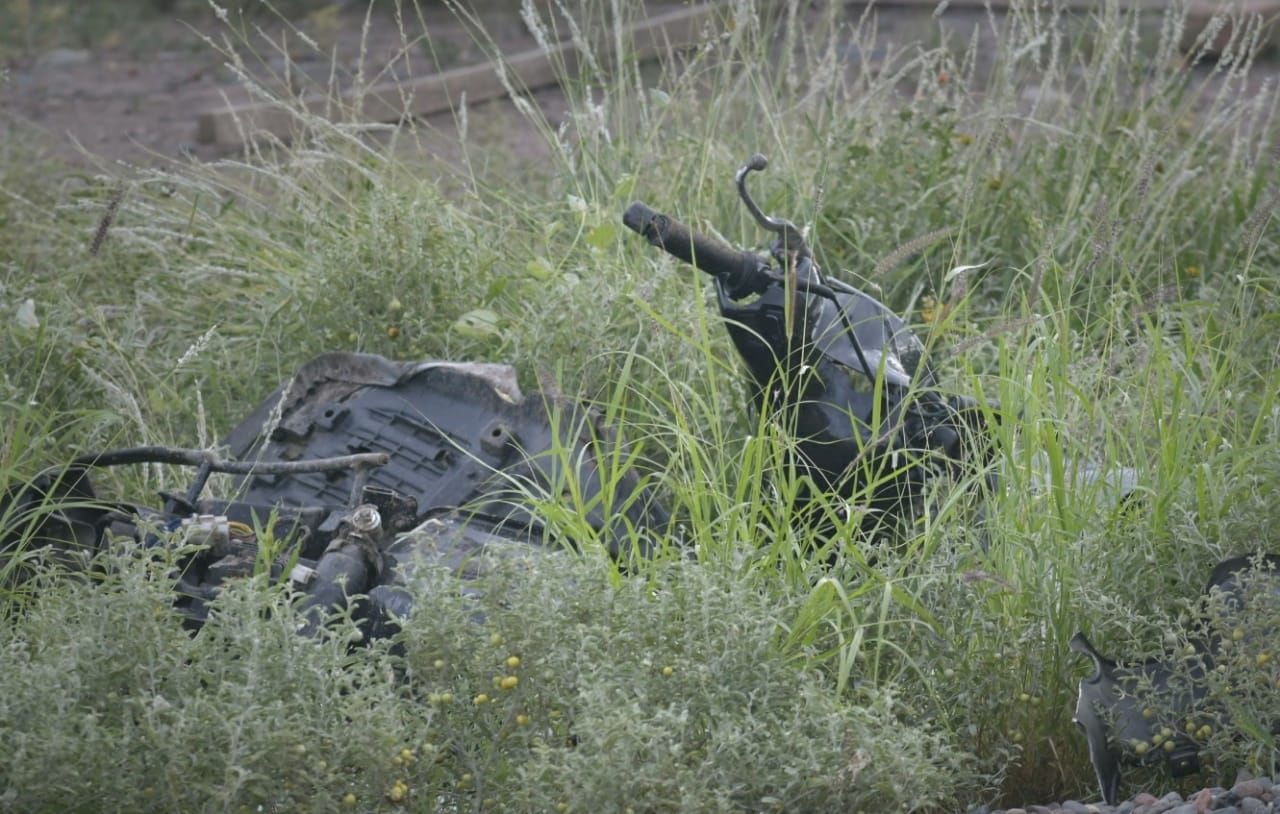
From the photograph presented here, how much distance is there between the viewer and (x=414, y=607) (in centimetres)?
301

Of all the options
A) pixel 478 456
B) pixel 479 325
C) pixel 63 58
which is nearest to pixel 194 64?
pixel 63 58

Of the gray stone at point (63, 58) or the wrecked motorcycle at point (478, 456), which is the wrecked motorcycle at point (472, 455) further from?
the gray stone at point (63, 58)

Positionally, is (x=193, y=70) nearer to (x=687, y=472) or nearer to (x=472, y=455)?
(x=472, y=455)

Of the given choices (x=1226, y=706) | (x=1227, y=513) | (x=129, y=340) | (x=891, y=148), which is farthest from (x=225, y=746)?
(x=891, y=148)

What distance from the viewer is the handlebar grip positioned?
3.59 metres

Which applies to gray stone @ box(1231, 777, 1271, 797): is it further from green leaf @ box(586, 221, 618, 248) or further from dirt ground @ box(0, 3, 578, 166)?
dirt ground @ box(0, 3, 578, 166)

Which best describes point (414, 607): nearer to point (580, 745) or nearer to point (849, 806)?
point (580, 745)

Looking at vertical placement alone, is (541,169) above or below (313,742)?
below

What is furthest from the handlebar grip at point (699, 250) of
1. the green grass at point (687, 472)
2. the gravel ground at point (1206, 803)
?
the gravel ground at point (1206, 803)

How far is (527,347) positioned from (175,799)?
7.25 ft

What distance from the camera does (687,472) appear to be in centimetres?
389

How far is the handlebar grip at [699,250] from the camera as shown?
11.8 feet

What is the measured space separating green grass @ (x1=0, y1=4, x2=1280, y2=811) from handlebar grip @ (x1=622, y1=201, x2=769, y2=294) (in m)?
0.23

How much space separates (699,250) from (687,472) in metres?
0.54
